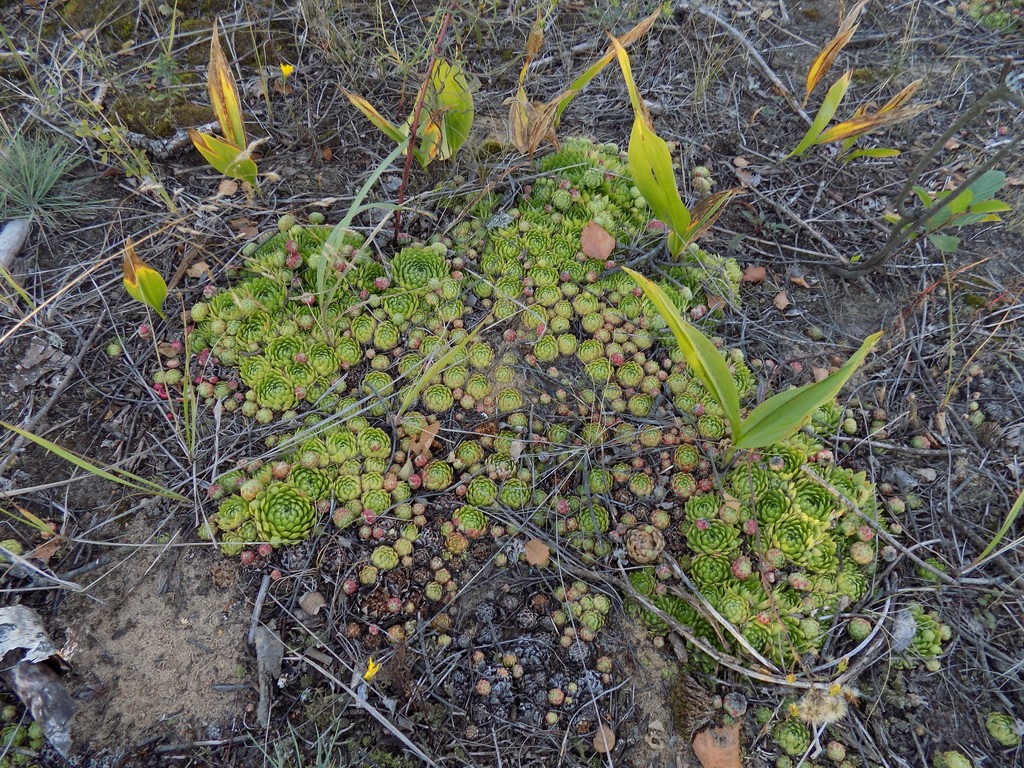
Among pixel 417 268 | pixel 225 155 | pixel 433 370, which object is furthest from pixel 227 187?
pixel 433 370

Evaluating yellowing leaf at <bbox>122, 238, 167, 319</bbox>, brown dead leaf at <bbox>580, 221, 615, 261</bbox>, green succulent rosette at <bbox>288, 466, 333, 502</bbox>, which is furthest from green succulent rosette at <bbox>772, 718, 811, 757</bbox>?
yellowing leaf at <bbox>122, 238, 167, 319</bbox>

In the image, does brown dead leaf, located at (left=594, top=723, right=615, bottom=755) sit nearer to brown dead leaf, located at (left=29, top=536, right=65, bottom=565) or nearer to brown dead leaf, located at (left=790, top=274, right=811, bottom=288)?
brown dead leaf, located at (left=29, top=536, right=65, bottom=565)

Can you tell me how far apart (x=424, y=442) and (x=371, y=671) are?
89 centimetres

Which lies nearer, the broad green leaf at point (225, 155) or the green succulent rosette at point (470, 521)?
the green succulent rosette at point (470, 521)

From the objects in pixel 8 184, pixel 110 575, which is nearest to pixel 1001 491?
pixel 110 575

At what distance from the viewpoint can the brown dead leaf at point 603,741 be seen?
203 cm

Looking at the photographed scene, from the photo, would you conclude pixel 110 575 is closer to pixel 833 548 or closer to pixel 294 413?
pixel 294 413

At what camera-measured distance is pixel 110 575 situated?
2.24 meters

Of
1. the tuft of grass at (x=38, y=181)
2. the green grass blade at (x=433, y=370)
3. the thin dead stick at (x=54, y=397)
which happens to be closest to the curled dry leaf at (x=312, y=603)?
the green grass blade at (x=433, y=370)

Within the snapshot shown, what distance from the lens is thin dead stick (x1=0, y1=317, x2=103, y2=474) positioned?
241cm

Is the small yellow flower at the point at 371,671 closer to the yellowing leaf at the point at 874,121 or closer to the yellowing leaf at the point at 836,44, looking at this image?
the yellowing leaf at the point at 874,121

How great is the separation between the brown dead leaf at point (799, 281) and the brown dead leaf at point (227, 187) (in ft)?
9.47

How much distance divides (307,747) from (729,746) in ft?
4.70

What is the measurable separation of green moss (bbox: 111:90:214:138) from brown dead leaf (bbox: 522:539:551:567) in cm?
279
